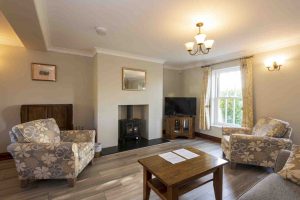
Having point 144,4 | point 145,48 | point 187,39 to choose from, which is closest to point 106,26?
point 144,4

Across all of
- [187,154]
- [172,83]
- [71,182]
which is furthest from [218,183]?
[172,83]

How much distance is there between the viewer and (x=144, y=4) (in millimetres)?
1872

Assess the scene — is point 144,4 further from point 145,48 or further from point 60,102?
point 60,102

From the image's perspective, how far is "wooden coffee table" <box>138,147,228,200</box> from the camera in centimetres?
149

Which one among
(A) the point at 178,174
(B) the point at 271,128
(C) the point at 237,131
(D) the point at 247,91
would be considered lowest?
(A) the point at 178,174

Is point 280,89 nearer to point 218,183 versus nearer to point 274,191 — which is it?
point 218,183

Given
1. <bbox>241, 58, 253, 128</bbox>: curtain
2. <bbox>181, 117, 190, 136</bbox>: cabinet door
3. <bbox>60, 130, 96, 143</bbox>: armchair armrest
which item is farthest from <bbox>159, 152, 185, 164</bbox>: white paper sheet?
<bbox>181, 117, 190, 136</bbox>: cabinet door

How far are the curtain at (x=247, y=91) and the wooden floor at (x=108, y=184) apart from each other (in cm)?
122

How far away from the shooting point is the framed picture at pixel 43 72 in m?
3.36

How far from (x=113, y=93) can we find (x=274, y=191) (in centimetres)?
334

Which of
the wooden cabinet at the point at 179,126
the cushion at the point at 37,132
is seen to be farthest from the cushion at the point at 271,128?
the cushion at the point at 37,132

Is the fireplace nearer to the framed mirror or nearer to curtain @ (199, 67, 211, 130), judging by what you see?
the framed mirror

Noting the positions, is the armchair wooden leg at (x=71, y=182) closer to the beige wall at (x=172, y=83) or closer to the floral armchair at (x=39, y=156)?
the floral armchair at (x=39, y=156)

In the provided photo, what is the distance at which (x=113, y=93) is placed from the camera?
3.81 meters
